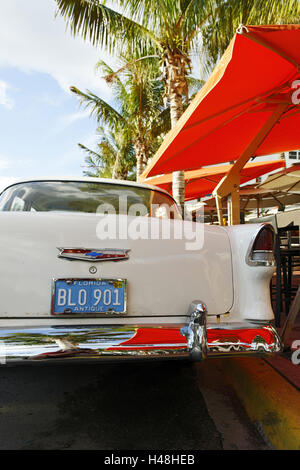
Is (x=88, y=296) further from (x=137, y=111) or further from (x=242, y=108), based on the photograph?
(x=137, y=111)

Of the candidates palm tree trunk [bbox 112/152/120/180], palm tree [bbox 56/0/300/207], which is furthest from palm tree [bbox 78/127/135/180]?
palm tree [bbox 56/0/300/207]

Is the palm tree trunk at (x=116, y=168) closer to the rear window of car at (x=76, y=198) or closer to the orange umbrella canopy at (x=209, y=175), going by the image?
the orange umbrella canopy at (x=209, y=175)

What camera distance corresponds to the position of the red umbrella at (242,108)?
2717mm

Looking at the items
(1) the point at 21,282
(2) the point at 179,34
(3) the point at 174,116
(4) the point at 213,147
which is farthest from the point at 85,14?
(1) the point at 21,282

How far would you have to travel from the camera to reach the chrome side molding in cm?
187

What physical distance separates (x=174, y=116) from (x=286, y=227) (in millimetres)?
4436

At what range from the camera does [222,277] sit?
2.21 metres

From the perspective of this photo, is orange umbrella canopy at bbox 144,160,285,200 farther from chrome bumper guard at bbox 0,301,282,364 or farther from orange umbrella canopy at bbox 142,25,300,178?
chrome bumper guard at bbox 0,301,282,364

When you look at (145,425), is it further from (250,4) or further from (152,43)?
(152,43)

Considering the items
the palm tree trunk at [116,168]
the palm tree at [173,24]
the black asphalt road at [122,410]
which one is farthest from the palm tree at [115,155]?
the black asphalt road at [122,410]

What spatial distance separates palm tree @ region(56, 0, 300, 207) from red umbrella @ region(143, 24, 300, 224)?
83.8 inches

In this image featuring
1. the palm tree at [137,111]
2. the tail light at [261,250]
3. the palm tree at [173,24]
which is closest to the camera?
the tail light at [261,250]

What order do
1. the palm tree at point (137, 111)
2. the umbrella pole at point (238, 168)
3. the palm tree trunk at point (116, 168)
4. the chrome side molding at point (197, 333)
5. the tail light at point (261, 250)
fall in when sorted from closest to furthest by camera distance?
1. the chrome side molding at point (197, 333)
2. the tail light at point (261, 250)
3. the umbrella pole at point (238, 168)
4. the palm tree at point (137, 111)
5. the palm tree trunk at point (116, 168)

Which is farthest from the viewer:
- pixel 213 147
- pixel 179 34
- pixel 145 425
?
pixel 179 34
